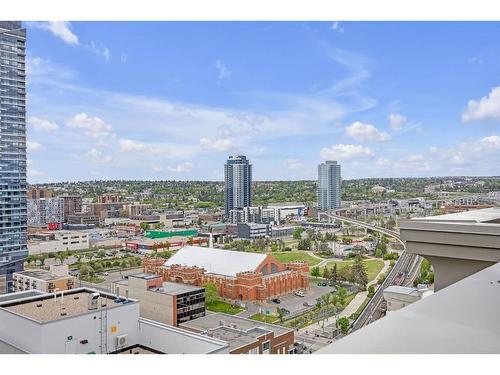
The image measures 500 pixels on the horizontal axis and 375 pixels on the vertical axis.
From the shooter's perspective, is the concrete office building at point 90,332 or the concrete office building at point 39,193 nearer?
the concrete office building at point 90,332

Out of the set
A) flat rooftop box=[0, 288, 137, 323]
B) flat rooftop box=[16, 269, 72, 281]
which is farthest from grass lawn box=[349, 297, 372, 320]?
flat rooftop box=[16, 269, 72, 281]

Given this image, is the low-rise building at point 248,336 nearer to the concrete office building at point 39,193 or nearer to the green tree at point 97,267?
the green tree at point 97,267

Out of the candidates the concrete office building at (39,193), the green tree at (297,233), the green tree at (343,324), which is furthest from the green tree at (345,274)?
the concrete office building at (39,193)

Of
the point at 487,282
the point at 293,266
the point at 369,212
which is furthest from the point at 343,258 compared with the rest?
the point at 487,282

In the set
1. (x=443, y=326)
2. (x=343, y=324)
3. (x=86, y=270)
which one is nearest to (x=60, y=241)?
(x=86, y=270)

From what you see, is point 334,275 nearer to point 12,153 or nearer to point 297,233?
point 297,233
